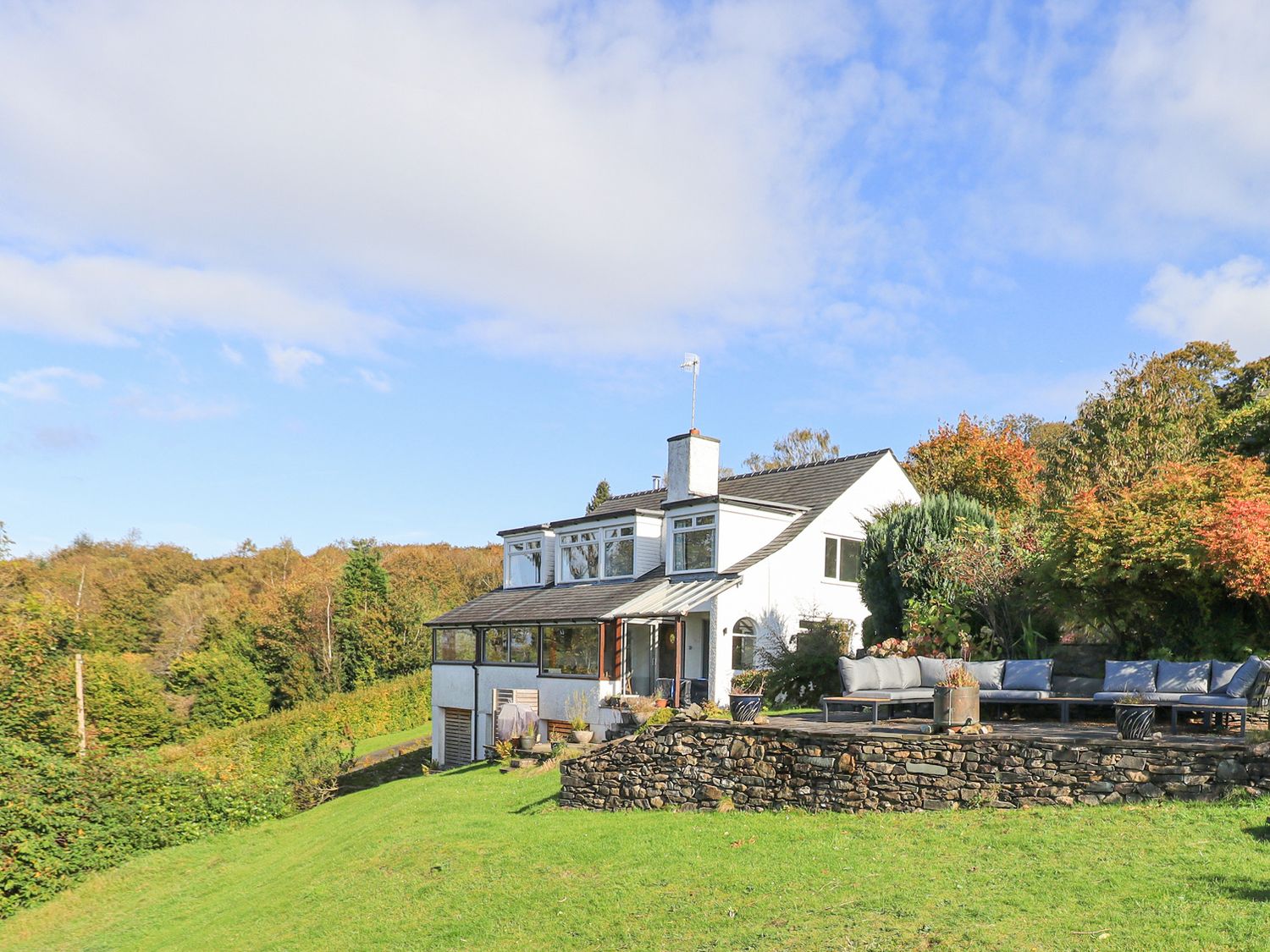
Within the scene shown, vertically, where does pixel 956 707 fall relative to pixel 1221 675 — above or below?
below

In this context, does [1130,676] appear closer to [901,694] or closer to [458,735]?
[901,694]

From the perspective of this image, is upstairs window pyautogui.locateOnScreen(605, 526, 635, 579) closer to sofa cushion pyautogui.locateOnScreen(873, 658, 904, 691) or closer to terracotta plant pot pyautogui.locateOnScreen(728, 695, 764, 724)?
sofa cushion pyautogui.locateOnScreen(873, 658, 904, 691)

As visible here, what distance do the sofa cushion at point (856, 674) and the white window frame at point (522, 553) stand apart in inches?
654

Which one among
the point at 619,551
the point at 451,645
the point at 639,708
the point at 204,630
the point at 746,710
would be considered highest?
the point at 619,551

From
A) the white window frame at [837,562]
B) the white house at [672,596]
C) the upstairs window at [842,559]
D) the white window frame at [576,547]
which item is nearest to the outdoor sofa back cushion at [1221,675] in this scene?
the white house at [672,596]

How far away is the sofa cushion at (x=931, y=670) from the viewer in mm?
18188

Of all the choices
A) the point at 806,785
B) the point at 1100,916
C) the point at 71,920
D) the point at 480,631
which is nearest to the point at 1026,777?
the point at 806,785

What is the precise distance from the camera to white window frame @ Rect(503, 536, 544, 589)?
32.9 metres

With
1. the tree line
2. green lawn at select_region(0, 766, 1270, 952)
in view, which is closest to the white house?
green lawn at select_region(0, 766, 1270, 952)

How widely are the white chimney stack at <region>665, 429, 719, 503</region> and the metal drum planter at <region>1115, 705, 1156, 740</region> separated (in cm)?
1754

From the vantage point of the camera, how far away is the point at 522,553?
33.7 meters

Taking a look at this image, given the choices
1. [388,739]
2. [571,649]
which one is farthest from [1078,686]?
[388,739]

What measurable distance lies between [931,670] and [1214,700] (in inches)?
206

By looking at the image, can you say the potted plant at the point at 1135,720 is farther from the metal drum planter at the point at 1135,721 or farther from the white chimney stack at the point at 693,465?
the white chimney stack at the point at 693,465
